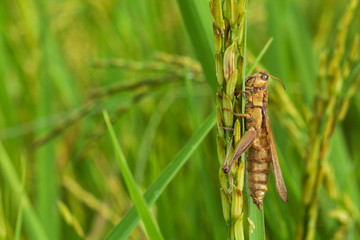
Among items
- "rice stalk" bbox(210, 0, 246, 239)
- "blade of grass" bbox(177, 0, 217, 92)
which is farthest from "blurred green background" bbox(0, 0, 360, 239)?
"rice stalk" bbox(210, 0, 246, 239)

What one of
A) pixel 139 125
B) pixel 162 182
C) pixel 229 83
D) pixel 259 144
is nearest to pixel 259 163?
pixel 259 144

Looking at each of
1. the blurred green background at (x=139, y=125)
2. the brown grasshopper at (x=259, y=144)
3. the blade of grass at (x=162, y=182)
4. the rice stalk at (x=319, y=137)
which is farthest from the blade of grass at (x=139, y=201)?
the rice stalk at (x=319, y=137)

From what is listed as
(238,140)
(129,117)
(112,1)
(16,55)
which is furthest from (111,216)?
(112,1)

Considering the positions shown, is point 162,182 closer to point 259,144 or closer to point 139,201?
point 139,201

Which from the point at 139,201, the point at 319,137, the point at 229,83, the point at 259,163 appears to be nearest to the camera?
the point at 229,83

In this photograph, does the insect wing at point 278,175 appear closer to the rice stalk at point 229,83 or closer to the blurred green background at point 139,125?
the blurred green background at point 139,125

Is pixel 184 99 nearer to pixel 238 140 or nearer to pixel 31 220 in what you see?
pixel 31 220
